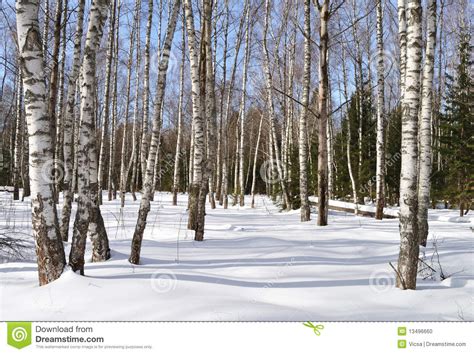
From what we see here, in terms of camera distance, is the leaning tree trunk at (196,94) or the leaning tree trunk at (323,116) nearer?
the leaning tree trunk at (196,94)

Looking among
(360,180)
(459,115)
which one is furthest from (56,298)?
(459,115)

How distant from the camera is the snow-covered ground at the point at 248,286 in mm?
2973

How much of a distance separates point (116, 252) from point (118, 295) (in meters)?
1.79

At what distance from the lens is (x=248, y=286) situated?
369cm

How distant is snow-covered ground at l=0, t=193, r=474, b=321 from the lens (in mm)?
2973

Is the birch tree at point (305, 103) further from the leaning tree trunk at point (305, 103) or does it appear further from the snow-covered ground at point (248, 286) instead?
the snow-covered ground at point (248, 286)

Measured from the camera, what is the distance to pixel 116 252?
4.92m

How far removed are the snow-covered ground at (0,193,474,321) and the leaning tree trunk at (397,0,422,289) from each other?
276 mm

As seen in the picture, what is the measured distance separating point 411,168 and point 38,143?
3945 millimetres

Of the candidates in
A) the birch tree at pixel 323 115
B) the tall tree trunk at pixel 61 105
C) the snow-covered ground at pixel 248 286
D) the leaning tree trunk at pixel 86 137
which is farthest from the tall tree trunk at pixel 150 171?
the birch tree at pixel 323 115

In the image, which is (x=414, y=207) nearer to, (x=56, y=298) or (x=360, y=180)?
(x=56, y=298)

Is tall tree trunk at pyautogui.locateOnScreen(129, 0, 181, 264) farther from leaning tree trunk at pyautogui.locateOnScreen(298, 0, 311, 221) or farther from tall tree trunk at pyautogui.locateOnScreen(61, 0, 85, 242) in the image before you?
leaning tree trunk at pyautogui.locateOnScreen(298, 0, 311, 221)

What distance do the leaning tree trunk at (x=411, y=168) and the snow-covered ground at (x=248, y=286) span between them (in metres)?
0.28

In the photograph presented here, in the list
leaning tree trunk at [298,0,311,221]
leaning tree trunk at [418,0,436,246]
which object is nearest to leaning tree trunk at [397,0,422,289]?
leaning tree trunk at [418,0,436,246]
